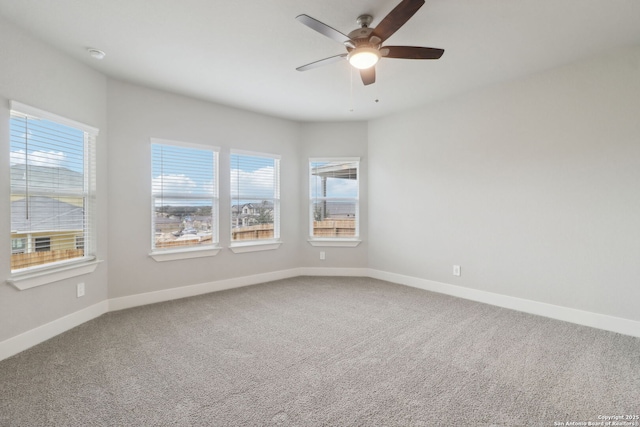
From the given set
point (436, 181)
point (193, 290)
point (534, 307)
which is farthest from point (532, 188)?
point (193, 290)

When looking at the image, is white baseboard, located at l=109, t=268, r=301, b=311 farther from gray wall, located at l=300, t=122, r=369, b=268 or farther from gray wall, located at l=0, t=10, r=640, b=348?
gray wall, located at l=300, t=122, r=369, b=268

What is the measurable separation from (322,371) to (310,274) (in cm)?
299

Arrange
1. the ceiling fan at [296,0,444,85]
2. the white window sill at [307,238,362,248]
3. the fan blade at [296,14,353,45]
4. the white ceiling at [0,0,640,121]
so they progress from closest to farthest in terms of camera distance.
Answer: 1. the fan blade at [296,14,353,45]
2. the ceiling fan at [296,0,444,85]
3. the white ceiling at [0,0,640,121]
4. the white window sill at [307,238,362,248]

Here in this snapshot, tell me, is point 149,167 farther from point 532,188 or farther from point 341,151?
point 532,188

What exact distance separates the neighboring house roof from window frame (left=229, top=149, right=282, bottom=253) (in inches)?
71.0

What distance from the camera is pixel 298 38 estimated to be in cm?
263

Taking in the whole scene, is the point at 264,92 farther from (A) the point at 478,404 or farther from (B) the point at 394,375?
(A) the point at 478,404

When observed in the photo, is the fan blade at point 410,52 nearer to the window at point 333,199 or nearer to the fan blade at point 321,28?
the fan blade at point 321,28

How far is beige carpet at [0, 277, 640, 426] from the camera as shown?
1.78 m

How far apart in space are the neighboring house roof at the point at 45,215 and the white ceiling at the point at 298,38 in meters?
1.47

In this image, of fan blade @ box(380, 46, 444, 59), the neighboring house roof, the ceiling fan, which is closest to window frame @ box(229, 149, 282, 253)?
the neighboring house roof

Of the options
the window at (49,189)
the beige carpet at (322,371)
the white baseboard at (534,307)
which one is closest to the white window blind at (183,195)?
the window at (49,189)

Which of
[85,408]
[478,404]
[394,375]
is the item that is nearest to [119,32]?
[85,408]

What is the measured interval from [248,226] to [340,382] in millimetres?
3083
